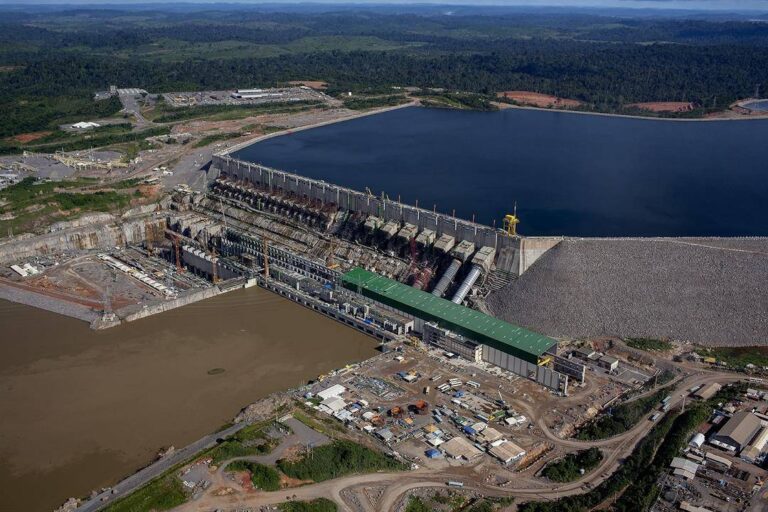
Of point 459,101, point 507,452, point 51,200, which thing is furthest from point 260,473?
point 459,101

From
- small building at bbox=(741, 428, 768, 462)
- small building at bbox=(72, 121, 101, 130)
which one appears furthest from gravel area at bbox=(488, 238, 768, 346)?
small building at bbox=(72, 121, 101, 130)

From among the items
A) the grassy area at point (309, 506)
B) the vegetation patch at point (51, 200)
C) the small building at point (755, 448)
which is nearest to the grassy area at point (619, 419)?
the small building at point (755, 448)

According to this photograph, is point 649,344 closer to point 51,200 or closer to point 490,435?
point 490,435

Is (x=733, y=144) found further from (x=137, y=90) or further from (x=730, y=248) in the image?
(x=137, y=90)

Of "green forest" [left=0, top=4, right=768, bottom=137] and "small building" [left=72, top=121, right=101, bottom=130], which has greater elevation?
"green forest" [left=0, top=4, right=768, bottom=137]

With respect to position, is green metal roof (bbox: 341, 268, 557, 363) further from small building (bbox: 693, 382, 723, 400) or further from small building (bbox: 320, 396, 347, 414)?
small building (bbox: 320, 396, 347, 414)

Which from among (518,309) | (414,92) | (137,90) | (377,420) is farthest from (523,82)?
(377,420)
